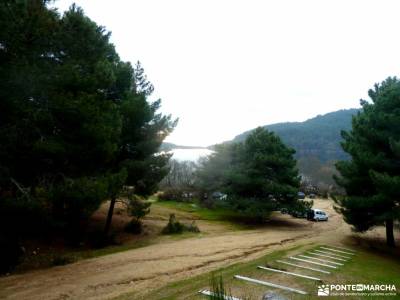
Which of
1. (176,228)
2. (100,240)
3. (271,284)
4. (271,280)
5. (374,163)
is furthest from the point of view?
(176,228)

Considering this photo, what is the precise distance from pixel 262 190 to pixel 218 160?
8.77 metres

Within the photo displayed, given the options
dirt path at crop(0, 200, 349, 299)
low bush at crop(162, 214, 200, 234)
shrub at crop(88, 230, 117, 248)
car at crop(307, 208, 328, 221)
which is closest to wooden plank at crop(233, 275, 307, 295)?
dirt path at crop(0, 200, 349, 299)

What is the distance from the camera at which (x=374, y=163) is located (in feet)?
58.5

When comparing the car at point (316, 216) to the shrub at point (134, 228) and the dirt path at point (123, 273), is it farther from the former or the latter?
the dirt path at point (123, 273)

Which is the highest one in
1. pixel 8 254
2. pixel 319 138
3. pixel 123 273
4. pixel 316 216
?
pixel 319 138

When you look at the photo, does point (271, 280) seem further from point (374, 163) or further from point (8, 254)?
point (374, 163)

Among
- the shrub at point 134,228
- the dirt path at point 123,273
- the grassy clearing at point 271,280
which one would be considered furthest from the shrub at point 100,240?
the grassy clearing at point 271,280

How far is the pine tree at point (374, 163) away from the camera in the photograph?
661 inches

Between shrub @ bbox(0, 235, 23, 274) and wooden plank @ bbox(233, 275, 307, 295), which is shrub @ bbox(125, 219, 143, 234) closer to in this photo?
shrub @ bbox(0, 235, 23, 274)

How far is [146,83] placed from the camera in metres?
22.9

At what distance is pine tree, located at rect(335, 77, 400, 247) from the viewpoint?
1678cm

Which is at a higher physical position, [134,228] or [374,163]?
[374,163]

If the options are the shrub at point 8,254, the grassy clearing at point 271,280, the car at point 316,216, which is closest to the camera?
the grassy clearing at point 271,280

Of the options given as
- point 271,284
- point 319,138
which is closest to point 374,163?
point 271,284
